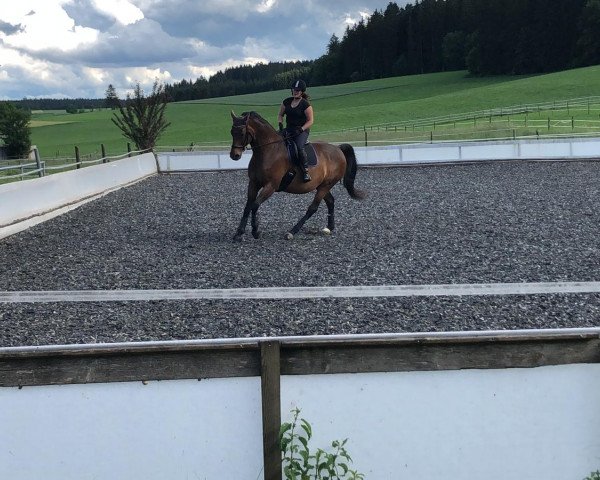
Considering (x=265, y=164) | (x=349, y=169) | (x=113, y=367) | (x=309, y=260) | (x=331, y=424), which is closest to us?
(x=113, y=367)

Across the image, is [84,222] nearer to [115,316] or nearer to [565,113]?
[115,316]

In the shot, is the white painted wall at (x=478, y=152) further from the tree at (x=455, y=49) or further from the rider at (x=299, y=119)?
the tree at (x=455, y=49)

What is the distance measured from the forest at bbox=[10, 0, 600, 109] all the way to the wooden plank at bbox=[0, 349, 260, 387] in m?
73.3

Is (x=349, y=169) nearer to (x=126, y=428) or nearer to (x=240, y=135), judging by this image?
(x=240, y=135)

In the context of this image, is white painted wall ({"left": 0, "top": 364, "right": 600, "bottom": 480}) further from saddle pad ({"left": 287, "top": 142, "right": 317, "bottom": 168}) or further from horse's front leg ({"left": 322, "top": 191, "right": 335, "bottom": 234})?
horse's front leg ({"left": 322, "top": 191, "right": 335, "bottom": 234})

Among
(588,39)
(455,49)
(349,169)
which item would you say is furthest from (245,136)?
(455,49)

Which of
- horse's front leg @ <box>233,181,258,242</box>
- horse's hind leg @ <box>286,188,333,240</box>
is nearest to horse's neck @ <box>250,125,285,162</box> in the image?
horse's front leg @ <box>233,181,258,242</box>

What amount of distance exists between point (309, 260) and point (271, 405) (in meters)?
7.13

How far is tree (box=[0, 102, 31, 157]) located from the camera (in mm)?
62094

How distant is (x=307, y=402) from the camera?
3318 mm

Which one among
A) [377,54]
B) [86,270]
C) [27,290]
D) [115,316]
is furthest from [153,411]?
[377,54]

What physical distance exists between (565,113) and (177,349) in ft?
194

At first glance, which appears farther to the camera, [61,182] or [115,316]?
[61,182]

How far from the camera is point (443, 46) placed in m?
114
